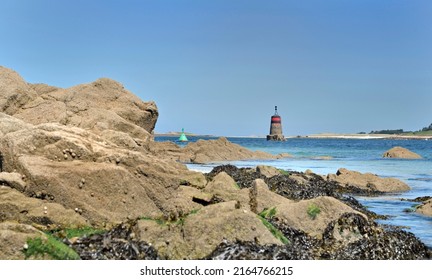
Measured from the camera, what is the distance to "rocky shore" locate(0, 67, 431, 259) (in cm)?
869

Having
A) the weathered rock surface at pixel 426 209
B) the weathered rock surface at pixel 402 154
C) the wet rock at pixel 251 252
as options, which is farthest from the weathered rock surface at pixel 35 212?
the weathered rock surface at pixel 402 154

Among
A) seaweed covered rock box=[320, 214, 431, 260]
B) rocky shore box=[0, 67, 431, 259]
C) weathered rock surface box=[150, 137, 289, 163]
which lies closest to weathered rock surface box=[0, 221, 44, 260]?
rocky shore box=[0, 67, 431, 259]

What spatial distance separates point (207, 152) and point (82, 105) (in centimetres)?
2485

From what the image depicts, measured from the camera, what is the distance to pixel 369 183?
23.6 m

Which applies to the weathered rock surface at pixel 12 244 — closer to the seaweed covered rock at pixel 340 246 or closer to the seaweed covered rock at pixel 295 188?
the seaweed covered rock at pixel 340 246

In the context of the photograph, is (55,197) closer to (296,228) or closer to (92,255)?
(92,255)

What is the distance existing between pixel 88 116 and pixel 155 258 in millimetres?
10599

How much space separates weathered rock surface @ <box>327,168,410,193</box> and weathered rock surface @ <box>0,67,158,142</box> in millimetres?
9370

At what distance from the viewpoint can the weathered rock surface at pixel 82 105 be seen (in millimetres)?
17312

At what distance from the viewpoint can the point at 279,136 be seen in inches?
5231

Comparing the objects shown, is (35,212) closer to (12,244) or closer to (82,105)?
(12,244)

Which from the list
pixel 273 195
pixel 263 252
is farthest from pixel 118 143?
pixel 263 252

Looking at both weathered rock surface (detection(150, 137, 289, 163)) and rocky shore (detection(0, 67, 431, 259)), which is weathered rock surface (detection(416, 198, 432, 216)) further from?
weathered rock surface (detection(150, 137, 289, 163))

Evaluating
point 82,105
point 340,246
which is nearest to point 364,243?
point 340,246
